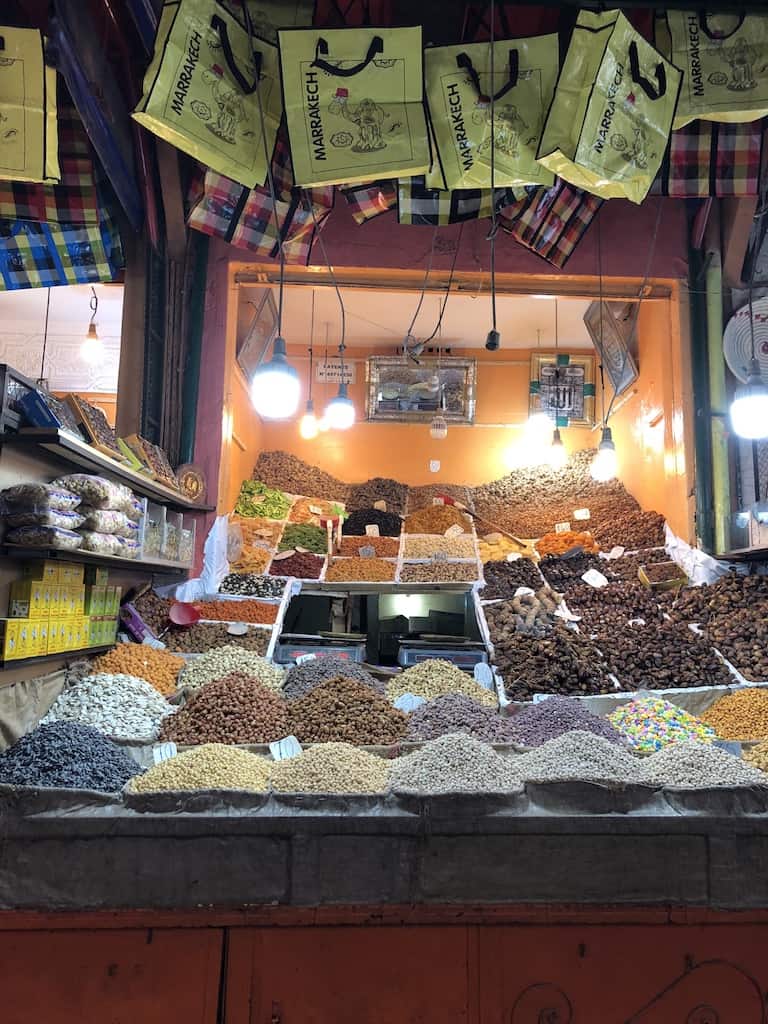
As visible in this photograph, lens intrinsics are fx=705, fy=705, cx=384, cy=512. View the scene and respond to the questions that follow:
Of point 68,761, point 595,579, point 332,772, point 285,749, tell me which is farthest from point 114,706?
point 595,579

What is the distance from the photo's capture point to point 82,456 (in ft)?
11.4

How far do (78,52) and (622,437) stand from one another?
21.0ft

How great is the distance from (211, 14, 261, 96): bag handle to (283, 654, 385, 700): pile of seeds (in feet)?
9.30

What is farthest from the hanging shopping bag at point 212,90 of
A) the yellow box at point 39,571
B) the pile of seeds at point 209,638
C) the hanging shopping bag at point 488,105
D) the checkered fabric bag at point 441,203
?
the pile of seeds at point 209,638

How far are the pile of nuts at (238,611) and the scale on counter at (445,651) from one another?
1.04 metres

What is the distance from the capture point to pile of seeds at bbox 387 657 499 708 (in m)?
3.81

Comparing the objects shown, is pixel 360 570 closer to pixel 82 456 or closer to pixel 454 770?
pixel 82 456

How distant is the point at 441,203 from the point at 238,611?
124 inches

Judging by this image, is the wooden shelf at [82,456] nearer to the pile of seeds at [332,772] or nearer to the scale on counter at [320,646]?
the scale on counter at [320,646]

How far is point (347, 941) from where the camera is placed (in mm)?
1944

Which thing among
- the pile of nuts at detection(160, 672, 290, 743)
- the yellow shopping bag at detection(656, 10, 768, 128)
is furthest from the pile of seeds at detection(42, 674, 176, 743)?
the yellow shopping bag at detection(656, 10, 768, 128)

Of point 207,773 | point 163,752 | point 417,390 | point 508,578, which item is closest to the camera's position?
point 207,773

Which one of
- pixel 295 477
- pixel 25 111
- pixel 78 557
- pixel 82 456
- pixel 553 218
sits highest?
pixel 553 218

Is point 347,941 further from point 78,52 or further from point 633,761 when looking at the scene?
point 78,52
